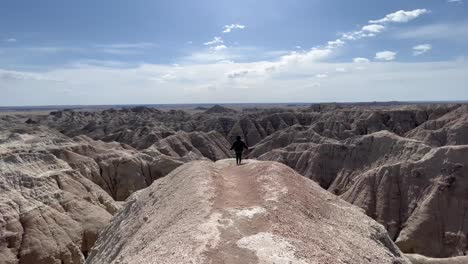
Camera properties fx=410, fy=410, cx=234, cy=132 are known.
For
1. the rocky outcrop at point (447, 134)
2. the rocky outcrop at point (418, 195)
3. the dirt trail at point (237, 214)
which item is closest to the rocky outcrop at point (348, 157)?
the rocky outcrop at point (418, 195)

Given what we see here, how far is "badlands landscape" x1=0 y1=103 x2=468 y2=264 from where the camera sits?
44.0 feet

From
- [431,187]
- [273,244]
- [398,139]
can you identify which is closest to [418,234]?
[431,187]

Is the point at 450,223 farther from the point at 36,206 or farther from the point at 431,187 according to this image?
the point at 36,206

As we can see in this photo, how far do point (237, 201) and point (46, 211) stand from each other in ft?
83.4

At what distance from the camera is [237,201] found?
16.1m

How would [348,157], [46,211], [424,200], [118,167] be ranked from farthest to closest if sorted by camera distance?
1. [348,157]
2. [118,167]
3. [424,200]
4. [46,211]

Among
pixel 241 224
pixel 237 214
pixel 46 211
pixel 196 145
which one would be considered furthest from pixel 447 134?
pixel 241 224

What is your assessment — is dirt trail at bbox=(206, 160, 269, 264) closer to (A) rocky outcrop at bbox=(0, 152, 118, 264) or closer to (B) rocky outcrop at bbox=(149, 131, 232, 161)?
(A) rocky outcrop at bbox=(0, 152, 118, 264)

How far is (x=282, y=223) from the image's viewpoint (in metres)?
14.0

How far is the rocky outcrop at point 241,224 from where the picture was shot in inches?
469

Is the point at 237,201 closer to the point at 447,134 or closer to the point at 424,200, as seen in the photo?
the point at 424,200

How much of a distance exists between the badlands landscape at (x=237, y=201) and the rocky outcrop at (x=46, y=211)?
0.11 meters

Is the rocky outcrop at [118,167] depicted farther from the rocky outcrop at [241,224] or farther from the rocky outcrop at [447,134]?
the rocky outcrop at [447,134]

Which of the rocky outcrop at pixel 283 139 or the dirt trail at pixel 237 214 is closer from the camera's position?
the dirt trail at pixel 237 214
